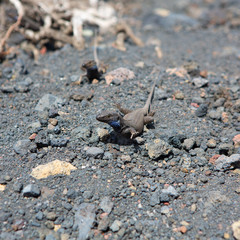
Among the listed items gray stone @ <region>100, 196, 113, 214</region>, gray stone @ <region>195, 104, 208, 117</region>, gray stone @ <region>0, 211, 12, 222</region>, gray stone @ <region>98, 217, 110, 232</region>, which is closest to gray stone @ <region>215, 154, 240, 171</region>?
gray stone @ <region>195, 104, 208, 117</region>

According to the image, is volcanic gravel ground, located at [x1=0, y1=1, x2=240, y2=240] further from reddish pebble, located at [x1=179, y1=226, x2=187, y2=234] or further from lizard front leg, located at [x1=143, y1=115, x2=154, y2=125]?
lizard front leg, located at [x1=143, y1=115, x2=154, y2=125]

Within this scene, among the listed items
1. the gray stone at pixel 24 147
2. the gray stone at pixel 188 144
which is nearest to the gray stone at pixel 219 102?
the gray stone at pixel 188 144

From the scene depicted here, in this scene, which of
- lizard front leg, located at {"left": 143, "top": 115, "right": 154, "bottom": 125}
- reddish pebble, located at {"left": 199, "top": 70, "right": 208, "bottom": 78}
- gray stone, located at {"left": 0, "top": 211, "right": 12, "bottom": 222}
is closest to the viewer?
gray stone, located at {"left": 0, "top": 211, "right": 12, "bottom": 222}

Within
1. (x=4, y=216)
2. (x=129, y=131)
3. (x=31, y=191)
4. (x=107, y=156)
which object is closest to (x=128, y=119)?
(x=129, y=131)

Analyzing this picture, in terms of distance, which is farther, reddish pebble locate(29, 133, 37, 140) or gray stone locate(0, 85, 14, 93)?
gray stone locate(0, 85, 14, 93)

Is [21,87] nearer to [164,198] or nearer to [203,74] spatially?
[164,198]

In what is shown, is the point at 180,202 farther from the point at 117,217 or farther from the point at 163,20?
the point at 163,20
